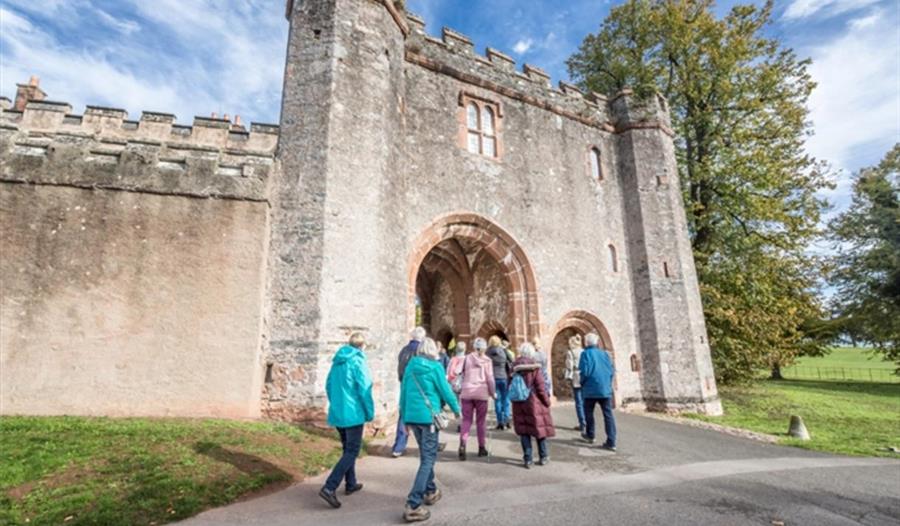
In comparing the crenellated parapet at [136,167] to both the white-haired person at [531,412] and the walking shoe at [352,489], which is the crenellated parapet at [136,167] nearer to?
the walking shoe at [352,489]

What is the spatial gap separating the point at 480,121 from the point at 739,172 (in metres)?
11.2

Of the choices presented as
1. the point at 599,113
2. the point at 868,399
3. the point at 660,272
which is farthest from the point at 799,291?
the point at 599,113

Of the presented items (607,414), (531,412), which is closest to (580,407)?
(607,414)

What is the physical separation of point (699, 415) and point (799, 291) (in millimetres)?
10391

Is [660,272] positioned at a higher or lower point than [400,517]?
higher

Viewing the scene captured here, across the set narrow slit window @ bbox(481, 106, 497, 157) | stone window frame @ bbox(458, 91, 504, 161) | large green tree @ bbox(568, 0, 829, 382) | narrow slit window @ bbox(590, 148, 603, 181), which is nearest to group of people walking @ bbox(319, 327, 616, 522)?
stone window frame @ bbox(458, 91, 504, 161)

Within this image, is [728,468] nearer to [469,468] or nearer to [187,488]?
[469,468]

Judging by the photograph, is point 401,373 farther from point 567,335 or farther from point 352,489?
point 567,335

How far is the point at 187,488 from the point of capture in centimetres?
→ 477

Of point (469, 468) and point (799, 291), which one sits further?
point (799, 291)

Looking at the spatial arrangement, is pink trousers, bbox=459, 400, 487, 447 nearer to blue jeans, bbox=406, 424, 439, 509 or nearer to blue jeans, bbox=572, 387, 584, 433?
blue jeans, bbox=406, 424, 439, 509

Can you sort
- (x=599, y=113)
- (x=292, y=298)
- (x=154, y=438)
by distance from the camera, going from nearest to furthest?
(x=154, y=438) < (x=292, y=298) < (x=599, y=113)

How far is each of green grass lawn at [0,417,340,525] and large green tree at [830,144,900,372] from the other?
26.6m

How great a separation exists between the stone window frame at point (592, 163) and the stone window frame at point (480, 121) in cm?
360
